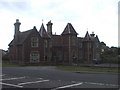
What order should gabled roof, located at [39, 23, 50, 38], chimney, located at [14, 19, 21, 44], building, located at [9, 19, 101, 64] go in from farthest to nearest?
chimney, located at [14, 19, 21, 44]
gabled roof, located at [39, 23, 50, 38]
building, located at [9, 19, 101, 64]

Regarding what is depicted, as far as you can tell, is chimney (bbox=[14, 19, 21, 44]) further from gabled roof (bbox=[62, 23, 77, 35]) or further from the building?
gabled roof (bbox=[62, 23, 77, 35])

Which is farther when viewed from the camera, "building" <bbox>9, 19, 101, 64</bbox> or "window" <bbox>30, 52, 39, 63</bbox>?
"window" <bbox>30, 52, 39, 63</bbox>

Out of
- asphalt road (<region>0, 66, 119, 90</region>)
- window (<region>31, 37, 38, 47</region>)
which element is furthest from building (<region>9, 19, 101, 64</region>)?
asphalt road (<region>0, 66, 119, 90</region>)

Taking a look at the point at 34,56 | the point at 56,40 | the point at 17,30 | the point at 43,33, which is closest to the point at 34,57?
the point at 34,56

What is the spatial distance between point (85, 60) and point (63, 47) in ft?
31.8

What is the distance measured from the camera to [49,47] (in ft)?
221

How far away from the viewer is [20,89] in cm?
1598

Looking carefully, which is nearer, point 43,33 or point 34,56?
point 34,56

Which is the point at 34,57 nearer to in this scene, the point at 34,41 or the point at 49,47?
the point at 34,41

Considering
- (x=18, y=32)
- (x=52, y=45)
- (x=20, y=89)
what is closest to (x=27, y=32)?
(x=18, y=32)

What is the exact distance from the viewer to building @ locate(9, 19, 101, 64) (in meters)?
62.7

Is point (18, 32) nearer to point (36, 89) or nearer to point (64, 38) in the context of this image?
point (64, 38)

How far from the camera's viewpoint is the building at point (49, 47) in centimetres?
6272

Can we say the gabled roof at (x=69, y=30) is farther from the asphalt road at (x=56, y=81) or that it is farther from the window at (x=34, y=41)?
the asphalt road at (x=56, y=81)
